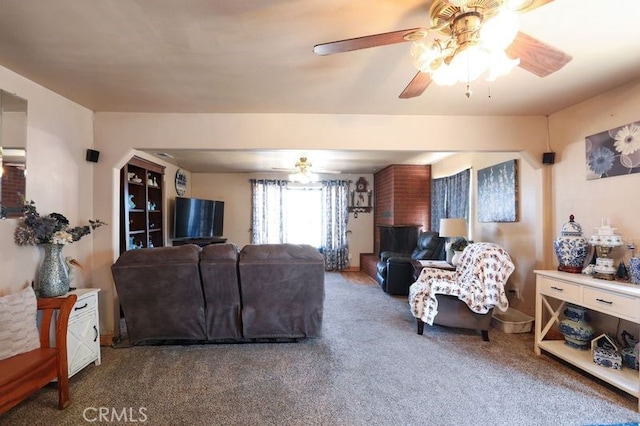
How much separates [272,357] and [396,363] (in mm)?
1055

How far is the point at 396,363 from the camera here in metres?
2.47

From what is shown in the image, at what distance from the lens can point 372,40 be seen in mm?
1246

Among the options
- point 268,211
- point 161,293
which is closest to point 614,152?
point 161,293

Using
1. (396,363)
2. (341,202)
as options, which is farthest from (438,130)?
(341,202)

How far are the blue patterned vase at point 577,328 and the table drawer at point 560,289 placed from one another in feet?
0.82

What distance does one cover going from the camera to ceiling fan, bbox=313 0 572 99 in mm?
1093

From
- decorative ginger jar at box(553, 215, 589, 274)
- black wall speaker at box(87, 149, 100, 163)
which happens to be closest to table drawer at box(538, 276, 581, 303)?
decorative ginger jar at box(553, 215, 589, 274)

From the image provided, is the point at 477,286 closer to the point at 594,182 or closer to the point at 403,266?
the point at 594,182

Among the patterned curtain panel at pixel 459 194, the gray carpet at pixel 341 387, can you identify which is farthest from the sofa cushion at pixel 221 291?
the patterned curtain panel at pixel 459 194

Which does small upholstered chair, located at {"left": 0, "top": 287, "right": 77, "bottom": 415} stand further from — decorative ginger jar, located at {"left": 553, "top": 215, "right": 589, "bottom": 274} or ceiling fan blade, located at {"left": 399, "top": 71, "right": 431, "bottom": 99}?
decorative ginger jar, located at {"left": 553, "top": 215, "right": 589, "bottom": 274}

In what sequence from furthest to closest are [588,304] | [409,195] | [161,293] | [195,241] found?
[409,195] < [195,241] < [161,293] < [588,304]

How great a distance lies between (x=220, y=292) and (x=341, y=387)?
133 centimetres

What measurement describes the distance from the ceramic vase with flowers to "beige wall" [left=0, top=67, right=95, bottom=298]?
0.26 ft

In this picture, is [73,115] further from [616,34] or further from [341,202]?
[341,202]
